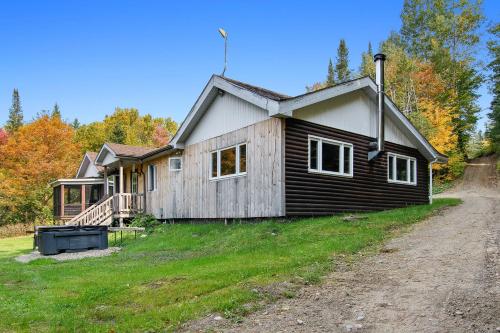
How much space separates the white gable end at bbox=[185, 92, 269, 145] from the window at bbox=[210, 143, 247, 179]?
0.71 metres

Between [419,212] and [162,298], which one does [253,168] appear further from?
[162,298]

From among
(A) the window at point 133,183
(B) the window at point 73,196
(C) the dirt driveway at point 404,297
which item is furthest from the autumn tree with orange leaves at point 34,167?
(C) the dirt driveway at point 404,297

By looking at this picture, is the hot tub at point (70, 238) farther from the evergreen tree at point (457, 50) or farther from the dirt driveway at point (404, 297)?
the evergreen tree at point (457, 50)

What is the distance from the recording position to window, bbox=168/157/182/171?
19469mm

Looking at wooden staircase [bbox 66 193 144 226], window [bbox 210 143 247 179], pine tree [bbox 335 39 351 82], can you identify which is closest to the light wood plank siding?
window [bbox 210 143 247 179]

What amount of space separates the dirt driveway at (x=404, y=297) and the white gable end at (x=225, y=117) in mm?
7109

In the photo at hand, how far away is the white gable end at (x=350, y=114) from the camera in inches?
591

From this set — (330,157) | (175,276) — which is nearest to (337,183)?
(330,157)

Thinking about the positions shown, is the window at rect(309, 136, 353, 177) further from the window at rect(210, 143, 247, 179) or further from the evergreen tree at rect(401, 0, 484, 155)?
the evergreen tree at rect(401, 0, 484, 155)

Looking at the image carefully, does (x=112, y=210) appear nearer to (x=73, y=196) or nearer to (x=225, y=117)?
(x=225, y=117)

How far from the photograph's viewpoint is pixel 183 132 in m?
18.5

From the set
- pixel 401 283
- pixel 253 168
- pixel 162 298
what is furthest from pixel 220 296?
pixel 253 168

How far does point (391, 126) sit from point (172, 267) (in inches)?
506

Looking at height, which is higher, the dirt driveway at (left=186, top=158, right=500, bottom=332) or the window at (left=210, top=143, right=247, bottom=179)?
the window at (left=210, top=143, right=247, bottom=179)
